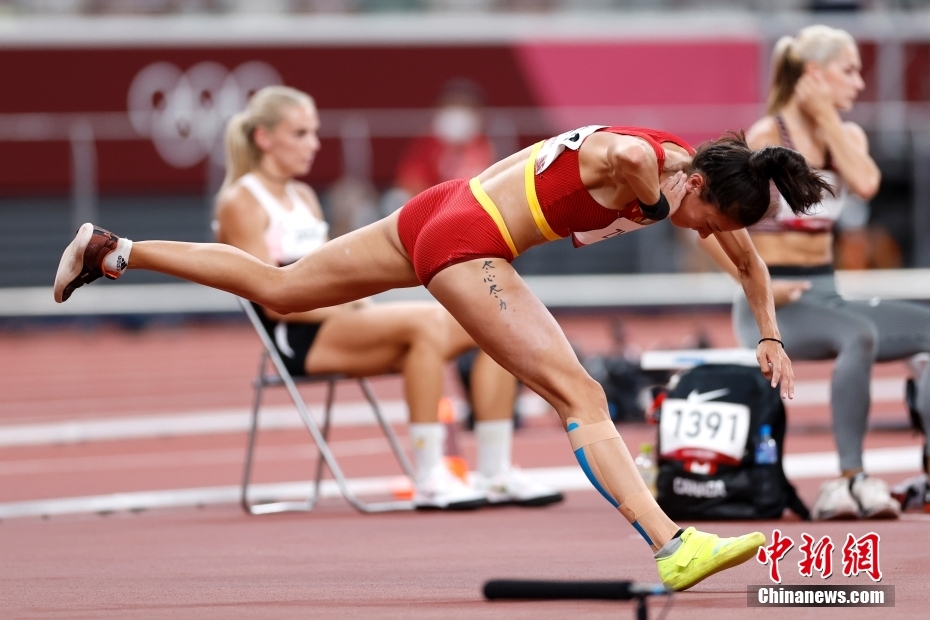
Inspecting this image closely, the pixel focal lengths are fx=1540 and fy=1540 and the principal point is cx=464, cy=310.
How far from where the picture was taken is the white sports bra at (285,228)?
7145 mm

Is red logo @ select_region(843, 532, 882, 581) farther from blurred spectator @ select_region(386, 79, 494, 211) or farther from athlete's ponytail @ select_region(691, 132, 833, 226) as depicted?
blurred spectator @ select_region(386, 79, 494, 211)

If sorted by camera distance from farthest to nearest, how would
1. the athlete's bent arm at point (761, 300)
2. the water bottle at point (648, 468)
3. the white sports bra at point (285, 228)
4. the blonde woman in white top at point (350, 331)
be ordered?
the white sports bra at point (285, 228), the blonde woman in white top at point (350, 331), the water bottle at point (648, 468), the athlete's bent arm at point (761, 300)

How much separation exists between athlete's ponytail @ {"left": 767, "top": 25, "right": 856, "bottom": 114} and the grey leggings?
0.85m

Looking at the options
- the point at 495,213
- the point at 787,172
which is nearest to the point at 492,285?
the point at 495,213

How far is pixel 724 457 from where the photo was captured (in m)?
6.28

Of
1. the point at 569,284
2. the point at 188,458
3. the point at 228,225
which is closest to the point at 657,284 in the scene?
the point at 569,284

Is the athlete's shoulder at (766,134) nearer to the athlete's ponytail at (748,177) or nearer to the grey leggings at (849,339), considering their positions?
the grey leggings at (849,339)

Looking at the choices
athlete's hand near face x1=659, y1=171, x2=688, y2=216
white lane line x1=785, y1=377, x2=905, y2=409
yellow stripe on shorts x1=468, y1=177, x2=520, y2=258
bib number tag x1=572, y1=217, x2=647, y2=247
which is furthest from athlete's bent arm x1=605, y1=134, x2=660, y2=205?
white lane line x1=785, y1=377, x2=905, y2=409

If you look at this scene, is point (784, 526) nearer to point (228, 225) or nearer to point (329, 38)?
point (228, 225)

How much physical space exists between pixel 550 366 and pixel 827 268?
2.45 m

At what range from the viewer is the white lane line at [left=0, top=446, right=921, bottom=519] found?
294 inches

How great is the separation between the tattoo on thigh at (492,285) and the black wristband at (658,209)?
1.69 feet

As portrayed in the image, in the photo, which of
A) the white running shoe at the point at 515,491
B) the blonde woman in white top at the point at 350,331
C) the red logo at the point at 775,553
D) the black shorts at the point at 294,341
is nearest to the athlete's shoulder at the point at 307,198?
the blonde woman in white top at the point at 350,331

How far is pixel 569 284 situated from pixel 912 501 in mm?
15041
